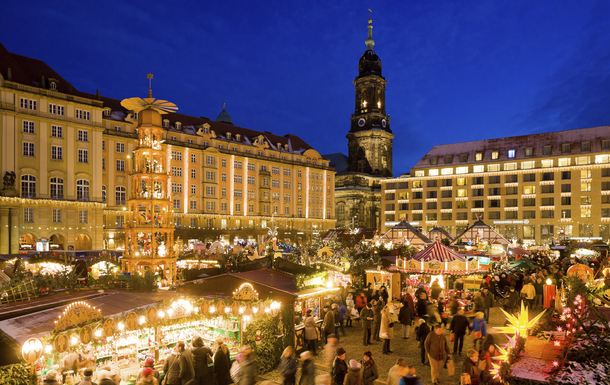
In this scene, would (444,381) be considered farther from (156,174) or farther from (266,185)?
(266,185)

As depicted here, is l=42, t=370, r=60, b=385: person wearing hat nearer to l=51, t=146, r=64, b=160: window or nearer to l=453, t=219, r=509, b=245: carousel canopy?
l=453, t=219, r=509, b=245: carousel canopy

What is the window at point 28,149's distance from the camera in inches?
1455

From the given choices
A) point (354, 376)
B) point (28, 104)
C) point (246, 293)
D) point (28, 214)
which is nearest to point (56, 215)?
point (28, 214)

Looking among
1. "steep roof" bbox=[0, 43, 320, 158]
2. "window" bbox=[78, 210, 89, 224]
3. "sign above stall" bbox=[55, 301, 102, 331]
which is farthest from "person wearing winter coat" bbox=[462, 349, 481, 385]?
"steep roof" bbox=[0, 43, 320, 158]

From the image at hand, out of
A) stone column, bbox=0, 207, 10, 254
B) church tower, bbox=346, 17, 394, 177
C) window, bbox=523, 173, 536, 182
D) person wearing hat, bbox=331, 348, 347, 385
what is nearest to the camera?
person wearing hat, bbox=331, 348, 347, 385

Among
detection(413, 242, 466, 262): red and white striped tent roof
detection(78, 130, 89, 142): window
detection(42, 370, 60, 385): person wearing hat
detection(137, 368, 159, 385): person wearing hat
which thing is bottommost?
detection(137, 368, 159, 385): person wearing hat

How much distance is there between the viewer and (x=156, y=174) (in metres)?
16.9

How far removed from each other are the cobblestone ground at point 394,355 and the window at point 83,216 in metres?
32.0

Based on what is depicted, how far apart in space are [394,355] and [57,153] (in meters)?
37.2

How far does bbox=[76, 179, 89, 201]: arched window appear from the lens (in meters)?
39.5

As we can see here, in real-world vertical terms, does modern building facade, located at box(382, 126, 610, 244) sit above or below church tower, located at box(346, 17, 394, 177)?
below

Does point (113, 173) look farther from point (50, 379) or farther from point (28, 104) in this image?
point (50, 379)

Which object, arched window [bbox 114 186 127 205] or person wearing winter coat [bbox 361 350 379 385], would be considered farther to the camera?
arched window [bbox 114 186 127 205]

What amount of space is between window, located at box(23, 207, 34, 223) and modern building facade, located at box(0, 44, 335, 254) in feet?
0.25
